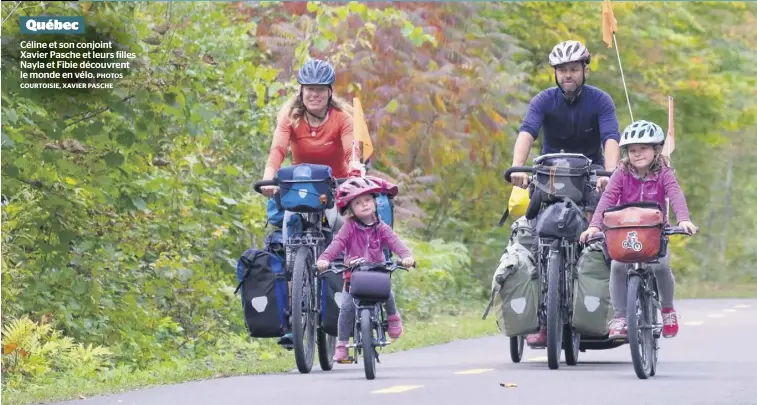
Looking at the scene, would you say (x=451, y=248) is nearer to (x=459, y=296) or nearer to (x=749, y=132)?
(x=459, y=296)

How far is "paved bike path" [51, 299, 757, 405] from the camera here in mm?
11477

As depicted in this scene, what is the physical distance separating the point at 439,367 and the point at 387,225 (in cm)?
195

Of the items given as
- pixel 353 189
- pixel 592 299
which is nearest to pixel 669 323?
pixel 592 299

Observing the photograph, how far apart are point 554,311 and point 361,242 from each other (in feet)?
5.07

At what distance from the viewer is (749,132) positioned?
58.7 m

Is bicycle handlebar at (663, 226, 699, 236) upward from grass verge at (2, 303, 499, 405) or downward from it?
upward

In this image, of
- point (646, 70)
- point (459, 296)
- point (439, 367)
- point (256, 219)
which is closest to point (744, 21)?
point (646, 70)

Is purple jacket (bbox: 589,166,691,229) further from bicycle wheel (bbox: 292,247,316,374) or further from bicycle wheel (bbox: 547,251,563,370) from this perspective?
bicycle wheel (bbox: 292,247,316,374)

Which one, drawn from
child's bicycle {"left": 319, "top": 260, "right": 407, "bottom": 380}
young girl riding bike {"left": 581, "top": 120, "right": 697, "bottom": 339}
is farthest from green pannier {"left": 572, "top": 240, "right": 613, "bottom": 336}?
child's bicycle {"left": 319, "top": 260, "right": 407, "bottom": 380}

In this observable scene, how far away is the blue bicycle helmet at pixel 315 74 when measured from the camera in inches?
560

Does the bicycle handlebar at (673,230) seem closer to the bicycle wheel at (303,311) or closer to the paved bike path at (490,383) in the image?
the paved bike path at (490,383)

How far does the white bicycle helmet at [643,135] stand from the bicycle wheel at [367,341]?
2168mm

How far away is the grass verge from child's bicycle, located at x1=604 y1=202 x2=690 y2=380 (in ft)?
9.47

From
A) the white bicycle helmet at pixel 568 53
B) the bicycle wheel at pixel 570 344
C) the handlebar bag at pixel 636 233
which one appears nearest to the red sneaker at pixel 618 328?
the handlebar bag at pixel 636 233
